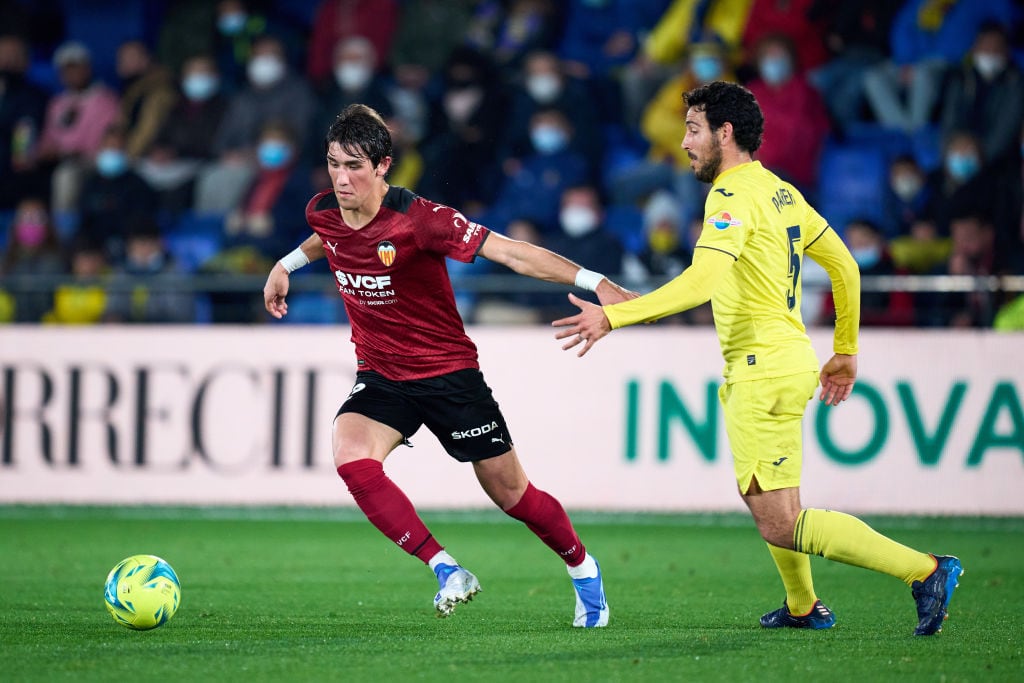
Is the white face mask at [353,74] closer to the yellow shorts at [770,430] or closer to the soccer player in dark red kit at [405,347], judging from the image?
the soccer player in dark red kit at [405,347]

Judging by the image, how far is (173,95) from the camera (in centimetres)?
1630

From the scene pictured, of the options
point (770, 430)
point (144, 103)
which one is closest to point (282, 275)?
point (770, 430)

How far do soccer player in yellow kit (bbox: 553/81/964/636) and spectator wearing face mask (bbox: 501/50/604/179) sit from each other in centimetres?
841

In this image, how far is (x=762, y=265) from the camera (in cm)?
614

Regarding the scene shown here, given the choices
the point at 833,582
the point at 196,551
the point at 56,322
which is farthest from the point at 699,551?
the point at 56,322

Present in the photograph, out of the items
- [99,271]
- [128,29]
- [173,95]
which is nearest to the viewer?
[99,271]

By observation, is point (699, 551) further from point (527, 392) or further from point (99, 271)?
point (99, 271)

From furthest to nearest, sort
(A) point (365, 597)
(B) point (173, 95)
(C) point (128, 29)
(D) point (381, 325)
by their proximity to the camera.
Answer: (C) point (128, 29) → (B) point (173, 95) → (A) point (365, 597) → (D) point (381, 325)

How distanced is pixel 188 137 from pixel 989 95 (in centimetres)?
821

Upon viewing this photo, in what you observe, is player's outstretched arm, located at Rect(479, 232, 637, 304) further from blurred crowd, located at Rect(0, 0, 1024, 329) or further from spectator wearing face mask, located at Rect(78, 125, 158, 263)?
spectator wearing face mask, located at Rect(78, 125, 158, 263)

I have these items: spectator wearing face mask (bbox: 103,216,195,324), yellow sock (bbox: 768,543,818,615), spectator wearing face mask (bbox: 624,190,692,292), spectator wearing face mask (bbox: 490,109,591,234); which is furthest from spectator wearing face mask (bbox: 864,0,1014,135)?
yellow sock (bbox: 768,543,818,615)

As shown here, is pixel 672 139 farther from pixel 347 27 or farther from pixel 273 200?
pixel 347 27

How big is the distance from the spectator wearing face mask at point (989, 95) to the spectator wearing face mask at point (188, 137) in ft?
24.8

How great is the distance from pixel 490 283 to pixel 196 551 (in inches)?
139
